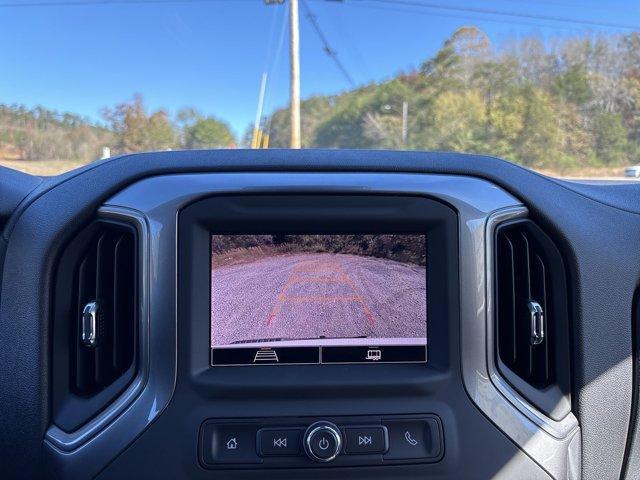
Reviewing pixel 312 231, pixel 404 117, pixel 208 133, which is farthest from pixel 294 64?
pixel 312 231

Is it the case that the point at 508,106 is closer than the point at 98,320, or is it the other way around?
the point at 98,320

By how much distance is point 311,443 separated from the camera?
149 centimetres

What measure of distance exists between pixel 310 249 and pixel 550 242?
30.7 inches

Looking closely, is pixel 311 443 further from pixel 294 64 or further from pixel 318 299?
pixel 294 64

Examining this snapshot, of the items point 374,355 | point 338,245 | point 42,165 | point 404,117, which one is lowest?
point 374,355

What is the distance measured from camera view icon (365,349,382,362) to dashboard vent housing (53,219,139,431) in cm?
70

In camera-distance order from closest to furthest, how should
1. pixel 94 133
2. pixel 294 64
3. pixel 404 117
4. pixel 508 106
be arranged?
pixel 94 133, pixel 404 117, pixel 508 106, pixel 294 64

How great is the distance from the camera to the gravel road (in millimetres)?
1589

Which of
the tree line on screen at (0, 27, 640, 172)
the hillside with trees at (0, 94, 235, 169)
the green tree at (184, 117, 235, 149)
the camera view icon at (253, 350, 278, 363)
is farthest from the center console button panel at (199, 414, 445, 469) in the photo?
the green tree at (184, 117, 235, 149)

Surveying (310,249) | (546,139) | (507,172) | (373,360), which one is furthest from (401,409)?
(546,139)

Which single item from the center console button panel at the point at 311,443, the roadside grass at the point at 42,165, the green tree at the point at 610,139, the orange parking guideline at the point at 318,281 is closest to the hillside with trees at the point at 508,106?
the green tree at the point at 610,139

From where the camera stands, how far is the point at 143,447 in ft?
4.93

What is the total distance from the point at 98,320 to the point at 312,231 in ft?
2.28

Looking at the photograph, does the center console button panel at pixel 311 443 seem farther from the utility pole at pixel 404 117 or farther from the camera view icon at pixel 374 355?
the utility pole at pixel 404 117
